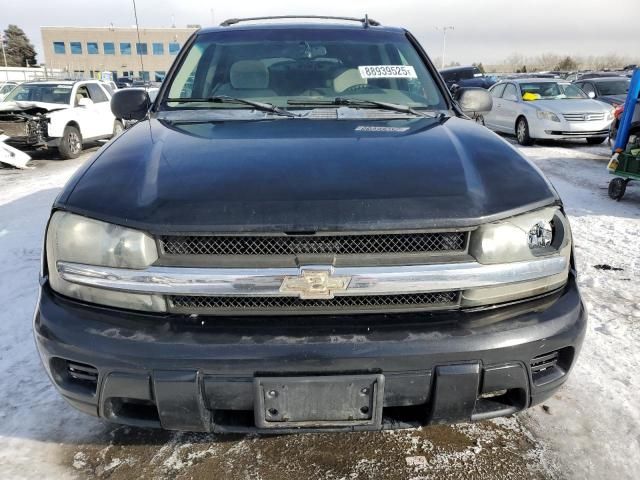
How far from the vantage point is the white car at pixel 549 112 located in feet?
38.4

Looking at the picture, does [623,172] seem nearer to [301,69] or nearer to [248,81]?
[301,69]

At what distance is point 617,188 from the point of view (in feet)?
22.5

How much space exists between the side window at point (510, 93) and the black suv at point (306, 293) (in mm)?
12294

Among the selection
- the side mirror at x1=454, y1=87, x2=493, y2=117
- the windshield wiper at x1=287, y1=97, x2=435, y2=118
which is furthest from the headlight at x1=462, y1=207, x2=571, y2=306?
the side mirror at x1=454, y1=87, x2=493, y2=117

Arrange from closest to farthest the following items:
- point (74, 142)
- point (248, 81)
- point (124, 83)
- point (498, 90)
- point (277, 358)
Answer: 1. point (277, 358)
2. point (248, 81)
3. point (74, 142)
4. point (498, 90)
5. point (124, 83)

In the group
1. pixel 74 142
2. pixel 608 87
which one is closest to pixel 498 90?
pixel 608 87

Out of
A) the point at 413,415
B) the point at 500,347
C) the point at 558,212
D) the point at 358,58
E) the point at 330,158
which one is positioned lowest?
the point at 413,415

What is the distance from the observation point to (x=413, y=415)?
183 cm

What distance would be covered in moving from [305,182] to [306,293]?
0.38m

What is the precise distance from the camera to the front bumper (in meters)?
1.67

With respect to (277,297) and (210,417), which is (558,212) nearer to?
(277,297)

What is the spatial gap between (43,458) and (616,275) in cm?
402

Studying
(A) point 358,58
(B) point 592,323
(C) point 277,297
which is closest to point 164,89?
(A) point 358,58

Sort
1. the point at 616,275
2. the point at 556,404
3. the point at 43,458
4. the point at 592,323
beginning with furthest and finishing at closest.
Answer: the point at 616,275, the point at 592,323, the point at 556,404, the point at 43,458
